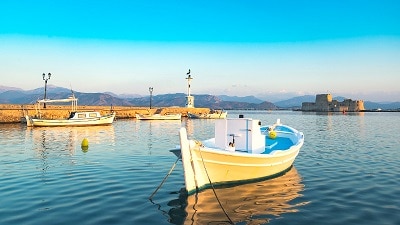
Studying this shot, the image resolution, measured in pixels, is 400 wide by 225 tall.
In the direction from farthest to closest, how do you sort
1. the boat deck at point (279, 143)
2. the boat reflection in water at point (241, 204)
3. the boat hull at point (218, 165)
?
the boat deck at point (279, 143) → the boat hull at point (218, 165) → the boat reflection in water at point (241, 204)

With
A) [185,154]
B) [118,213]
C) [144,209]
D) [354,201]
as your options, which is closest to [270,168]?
[354,201]

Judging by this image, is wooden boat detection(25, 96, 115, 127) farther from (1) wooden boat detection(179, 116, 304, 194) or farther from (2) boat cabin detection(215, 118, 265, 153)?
(2) boat cabin detection(215, 118, 265, 153)

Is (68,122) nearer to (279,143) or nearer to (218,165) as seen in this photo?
(279,143)

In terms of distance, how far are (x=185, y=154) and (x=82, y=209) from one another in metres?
4.08

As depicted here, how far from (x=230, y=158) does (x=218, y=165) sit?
1.88ft

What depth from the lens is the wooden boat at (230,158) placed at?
1220 centimetres

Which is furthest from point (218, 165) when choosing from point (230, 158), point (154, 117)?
point (154, 117)

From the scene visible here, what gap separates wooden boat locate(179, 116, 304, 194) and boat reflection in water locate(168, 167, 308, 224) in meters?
0.46

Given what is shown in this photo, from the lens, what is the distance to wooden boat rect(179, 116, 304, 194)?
12.2 metres

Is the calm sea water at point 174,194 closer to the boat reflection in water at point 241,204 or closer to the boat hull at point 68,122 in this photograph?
the boat reflection in water at point 241,204

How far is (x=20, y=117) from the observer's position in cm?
6216

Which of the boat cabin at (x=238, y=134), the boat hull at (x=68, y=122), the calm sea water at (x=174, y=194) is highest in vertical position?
the boat cabin at (x=238, y=134)

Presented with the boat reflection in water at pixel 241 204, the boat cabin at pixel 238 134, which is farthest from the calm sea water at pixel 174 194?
the boat cabin at pixel 238 134

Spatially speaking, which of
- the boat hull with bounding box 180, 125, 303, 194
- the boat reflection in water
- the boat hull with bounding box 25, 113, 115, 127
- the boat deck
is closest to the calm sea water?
the boat reflection in water
